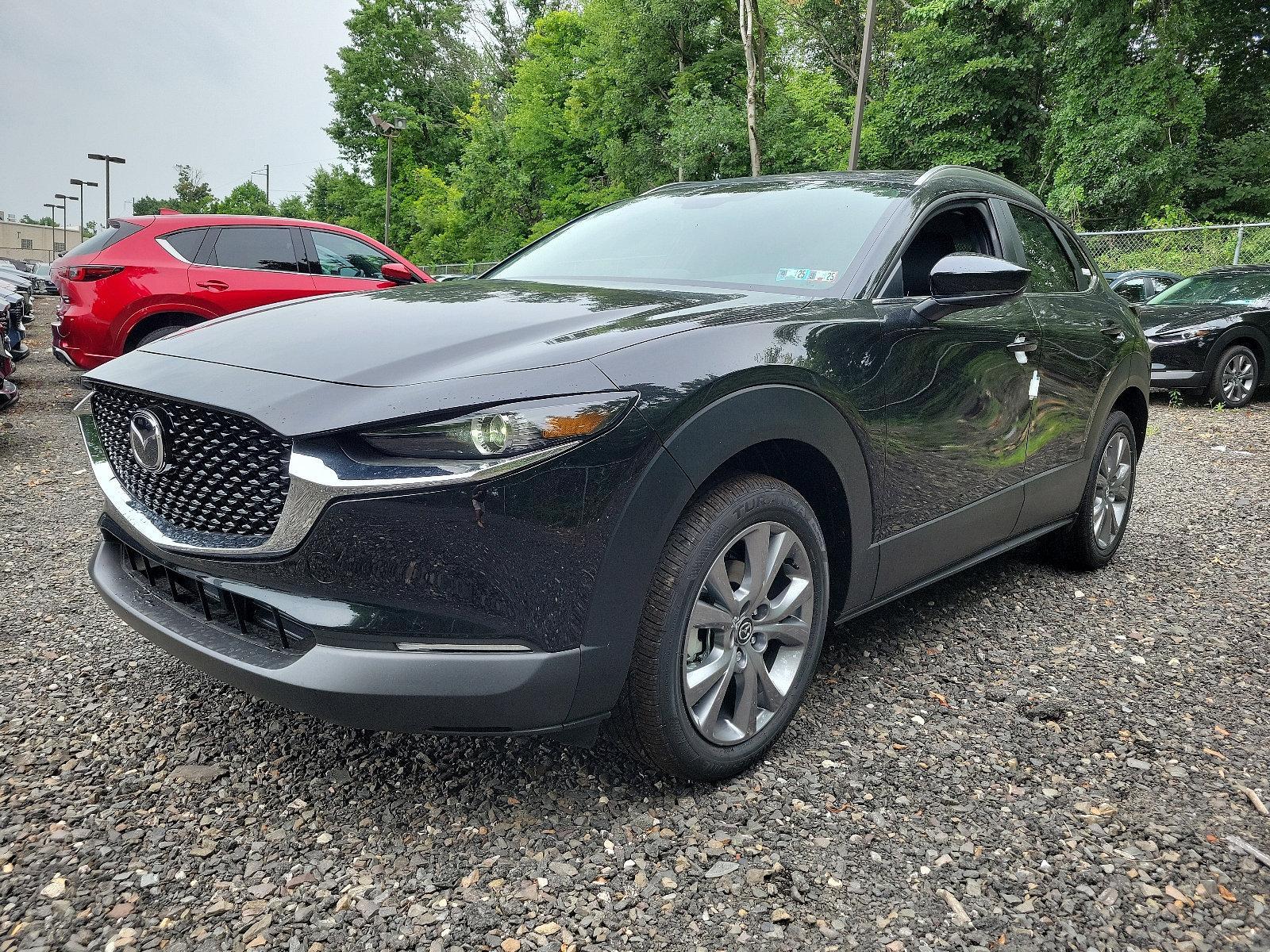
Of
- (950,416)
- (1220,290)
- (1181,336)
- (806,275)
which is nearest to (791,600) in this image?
(950,416)

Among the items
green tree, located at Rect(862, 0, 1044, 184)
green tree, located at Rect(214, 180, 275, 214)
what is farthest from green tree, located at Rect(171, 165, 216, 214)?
green tree, located at Rect(862, 0, 1044, 184)

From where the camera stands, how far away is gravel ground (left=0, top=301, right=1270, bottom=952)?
1907 mm

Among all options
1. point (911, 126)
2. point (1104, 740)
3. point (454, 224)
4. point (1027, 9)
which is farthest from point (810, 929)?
point (454, 224)

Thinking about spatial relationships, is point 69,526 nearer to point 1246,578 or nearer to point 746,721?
point 746,721

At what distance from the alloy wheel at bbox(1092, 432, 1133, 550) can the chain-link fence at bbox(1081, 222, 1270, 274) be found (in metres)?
13.4

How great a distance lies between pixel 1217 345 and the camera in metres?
9.87

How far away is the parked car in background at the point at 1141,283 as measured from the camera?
12953mm

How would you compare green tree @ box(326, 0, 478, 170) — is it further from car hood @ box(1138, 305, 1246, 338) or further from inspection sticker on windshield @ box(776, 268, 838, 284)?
inspection sticker on windshield @ box(776, 268, 838, 284)

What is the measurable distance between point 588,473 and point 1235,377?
1059cm

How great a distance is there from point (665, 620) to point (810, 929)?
0.70 metres

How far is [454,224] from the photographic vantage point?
3647 centimetres

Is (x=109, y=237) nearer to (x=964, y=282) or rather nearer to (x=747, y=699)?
(x=964, y=282)

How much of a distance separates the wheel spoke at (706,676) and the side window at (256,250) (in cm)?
735

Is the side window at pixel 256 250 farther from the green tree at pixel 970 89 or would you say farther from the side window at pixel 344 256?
the green tree at pixel 970 89
